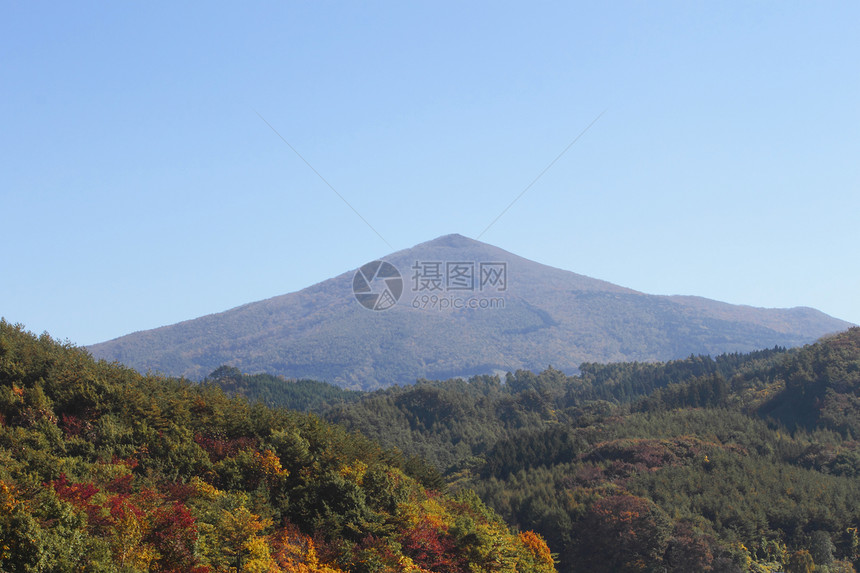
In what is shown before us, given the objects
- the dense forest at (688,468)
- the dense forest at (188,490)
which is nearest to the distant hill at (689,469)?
the dense forest at (688,468)

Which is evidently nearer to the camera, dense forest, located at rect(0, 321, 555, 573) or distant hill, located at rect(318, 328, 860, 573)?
dense forest, located at rect(0, 321, 555, 573)

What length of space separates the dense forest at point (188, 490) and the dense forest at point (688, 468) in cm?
1028

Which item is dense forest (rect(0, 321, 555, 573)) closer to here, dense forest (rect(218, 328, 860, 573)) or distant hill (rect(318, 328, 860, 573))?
distant hill (rect(318, 328, 860, 573))

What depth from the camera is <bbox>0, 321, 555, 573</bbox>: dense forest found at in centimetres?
1573

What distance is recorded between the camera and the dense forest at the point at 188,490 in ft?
51.6

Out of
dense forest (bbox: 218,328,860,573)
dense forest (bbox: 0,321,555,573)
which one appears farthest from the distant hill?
dense forest (bbox: 0,321,555,573)

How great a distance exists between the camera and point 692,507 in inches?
1718

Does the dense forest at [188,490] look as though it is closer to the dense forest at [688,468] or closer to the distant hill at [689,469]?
the distant hill at [689,469]

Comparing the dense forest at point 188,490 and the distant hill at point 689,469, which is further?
the distant hill at point 689,469

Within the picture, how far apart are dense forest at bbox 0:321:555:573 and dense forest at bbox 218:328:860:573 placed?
1028 centimetres

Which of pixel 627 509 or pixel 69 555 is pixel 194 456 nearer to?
pixel 69 555

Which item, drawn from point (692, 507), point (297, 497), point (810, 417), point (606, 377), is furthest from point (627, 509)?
point (606, 377)

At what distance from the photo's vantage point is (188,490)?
2234cm

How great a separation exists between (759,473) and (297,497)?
33580 millimetres
